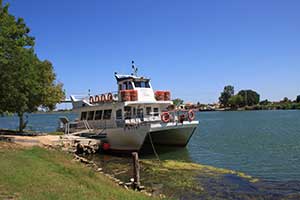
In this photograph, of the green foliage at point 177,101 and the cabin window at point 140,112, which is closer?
the cabin window at point 140,112

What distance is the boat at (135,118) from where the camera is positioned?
73.4 feet

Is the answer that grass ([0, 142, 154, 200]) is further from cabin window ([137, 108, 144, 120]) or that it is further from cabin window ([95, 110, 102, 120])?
cabin window ([95, 110, 102, 120])

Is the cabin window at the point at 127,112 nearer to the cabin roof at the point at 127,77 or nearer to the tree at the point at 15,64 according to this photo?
the cabin roof at the point at 127,77

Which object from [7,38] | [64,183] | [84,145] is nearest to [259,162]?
[84,145]

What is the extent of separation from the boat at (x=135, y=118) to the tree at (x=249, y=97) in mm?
132392

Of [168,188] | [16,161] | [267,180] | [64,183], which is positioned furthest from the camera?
[267,180]

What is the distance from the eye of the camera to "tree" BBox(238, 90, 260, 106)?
15157cm

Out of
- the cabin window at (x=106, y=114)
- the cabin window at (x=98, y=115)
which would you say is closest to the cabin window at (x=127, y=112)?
the cabin window at (x=106, y=114)

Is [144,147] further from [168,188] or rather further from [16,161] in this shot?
[16,161]

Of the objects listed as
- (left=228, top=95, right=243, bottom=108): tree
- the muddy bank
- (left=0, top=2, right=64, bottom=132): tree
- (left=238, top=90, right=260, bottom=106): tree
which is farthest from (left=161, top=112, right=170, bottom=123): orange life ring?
(left=238, top=90, right=260, bottom=106): tree

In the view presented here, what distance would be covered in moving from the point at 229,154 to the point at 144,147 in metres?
6.44

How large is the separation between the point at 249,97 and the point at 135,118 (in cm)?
13754

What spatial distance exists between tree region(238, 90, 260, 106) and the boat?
132392 mm

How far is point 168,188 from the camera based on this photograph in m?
13.9
